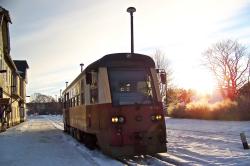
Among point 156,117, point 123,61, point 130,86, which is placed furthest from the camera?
Result: point 123,61

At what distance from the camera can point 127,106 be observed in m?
13.3

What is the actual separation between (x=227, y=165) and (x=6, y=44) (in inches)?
1232

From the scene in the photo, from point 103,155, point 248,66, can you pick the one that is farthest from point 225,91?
point 103,155

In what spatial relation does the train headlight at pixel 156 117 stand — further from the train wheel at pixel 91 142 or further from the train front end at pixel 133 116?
the train wheel at pixel 91 142

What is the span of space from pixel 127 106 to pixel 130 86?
759 mm

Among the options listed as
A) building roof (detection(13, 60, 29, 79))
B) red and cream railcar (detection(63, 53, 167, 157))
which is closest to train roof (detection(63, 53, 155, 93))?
red and cream railcar (detection(63, 53, 167, 157))

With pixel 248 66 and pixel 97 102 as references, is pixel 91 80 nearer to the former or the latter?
pixel 97 102

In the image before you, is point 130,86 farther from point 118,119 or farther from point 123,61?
point 118,119

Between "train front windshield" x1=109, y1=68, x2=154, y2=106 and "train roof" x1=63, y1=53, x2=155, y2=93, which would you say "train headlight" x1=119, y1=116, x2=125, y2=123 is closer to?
"train front windshield" x1=109, y1=68, x2=154, y2=106

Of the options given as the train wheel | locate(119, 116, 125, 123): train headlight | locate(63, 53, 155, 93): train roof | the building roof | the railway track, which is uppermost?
the building roof

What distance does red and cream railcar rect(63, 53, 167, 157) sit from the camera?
515 inches

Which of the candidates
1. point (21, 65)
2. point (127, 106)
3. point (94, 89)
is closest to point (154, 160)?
point (127, 106)

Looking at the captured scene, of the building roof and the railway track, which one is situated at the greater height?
the building roof

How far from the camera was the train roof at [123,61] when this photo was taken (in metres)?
14.0
